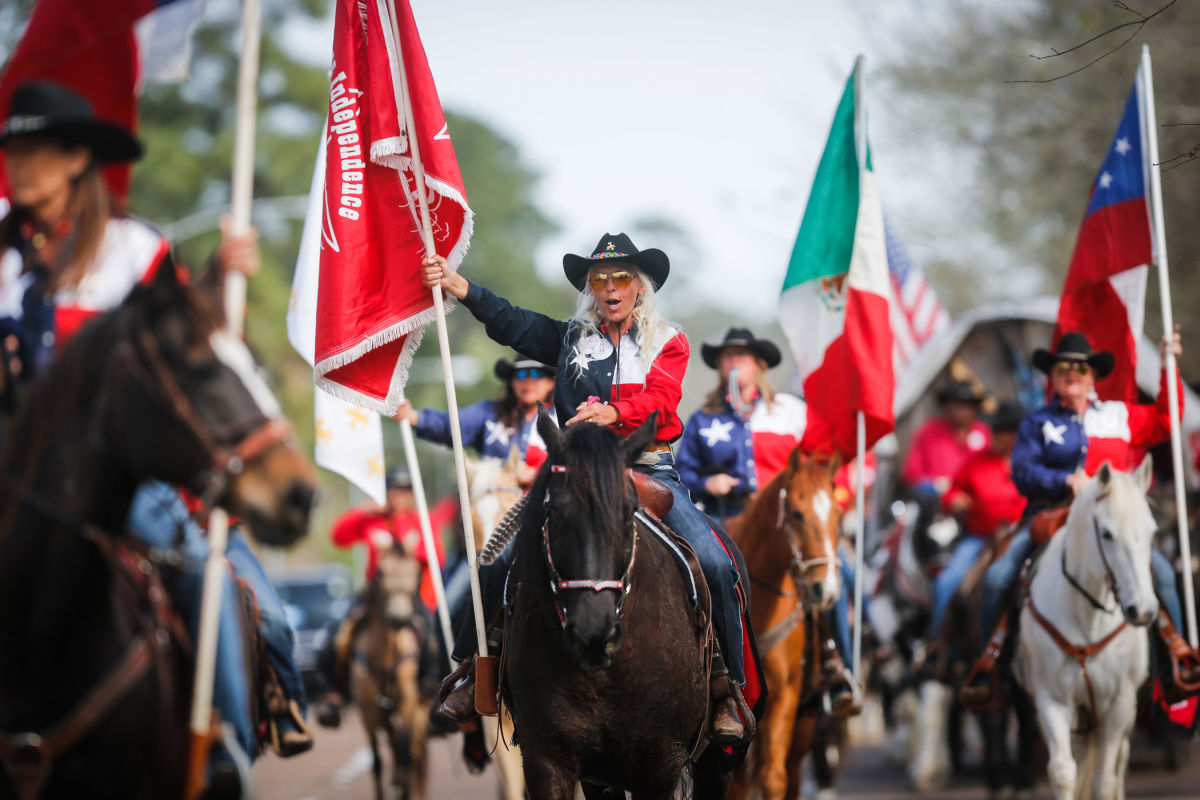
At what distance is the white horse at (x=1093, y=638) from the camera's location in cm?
907

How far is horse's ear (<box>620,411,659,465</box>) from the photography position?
6.52 meters

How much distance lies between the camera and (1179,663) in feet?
33.0

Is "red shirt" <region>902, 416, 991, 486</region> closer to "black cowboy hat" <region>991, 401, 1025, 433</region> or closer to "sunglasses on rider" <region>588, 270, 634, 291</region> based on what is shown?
"black cowboy hat" <region>991, 401, 1025, 433</region>

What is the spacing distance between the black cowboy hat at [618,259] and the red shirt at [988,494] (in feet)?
24.1

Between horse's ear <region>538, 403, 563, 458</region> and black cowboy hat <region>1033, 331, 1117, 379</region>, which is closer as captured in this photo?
horse's ear <region>538, 403, 563, 458</region>

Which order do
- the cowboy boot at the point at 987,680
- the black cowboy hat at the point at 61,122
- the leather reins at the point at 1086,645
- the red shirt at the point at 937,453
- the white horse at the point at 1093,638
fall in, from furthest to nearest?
the red shirt at the point at 937,453 → the cowboy boot at the point at 987,680 → the leather reins at the point at 1086,645 → the white horse at the point at 1093,638 → the black cowboy hat at the point at 61,122

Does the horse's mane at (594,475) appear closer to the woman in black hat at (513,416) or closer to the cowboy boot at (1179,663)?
the woman in black hat at (513,416)

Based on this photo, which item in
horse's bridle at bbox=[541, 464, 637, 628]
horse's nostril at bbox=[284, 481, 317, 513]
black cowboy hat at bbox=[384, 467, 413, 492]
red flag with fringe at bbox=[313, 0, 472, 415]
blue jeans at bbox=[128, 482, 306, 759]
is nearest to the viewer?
horse's nostril at bbox=[284, 481, 317, 513]

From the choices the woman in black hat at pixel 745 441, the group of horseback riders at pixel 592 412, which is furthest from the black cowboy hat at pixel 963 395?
the woman in black hat at pixel 745 441

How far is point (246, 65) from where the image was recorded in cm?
493

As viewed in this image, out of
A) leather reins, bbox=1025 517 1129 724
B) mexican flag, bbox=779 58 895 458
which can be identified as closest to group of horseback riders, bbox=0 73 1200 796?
mexican flag, bbox=779 58 895 458

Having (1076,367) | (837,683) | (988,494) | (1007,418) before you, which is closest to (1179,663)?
(1076,367)

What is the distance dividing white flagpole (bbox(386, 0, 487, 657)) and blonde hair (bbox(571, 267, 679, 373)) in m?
0.76

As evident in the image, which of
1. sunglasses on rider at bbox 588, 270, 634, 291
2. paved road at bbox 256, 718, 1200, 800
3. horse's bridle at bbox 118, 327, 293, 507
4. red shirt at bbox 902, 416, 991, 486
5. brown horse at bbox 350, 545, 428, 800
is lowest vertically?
paved road at bbox 256, 718, 1200, 800
